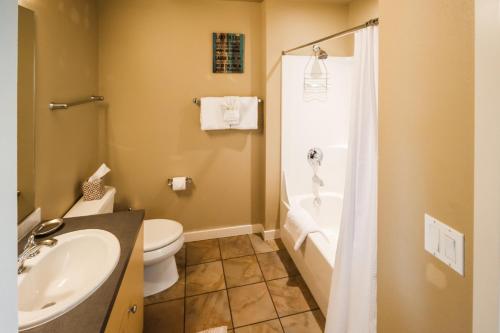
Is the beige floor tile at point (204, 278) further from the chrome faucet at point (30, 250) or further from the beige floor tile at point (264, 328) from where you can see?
the chrome faucet at point (30, 250)

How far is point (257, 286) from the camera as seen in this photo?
2.10 m

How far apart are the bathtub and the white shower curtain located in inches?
11.7

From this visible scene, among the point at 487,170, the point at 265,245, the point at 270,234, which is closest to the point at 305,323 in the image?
the point at 265,245

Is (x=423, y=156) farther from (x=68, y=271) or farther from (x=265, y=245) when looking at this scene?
(x=265, y=245)

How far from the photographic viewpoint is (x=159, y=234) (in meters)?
2.05

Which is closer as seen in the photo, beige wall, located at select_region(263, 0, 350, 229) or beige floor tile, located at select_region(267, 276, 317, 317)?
beige floor tile, located at select_region(267, 276, 317, 317)

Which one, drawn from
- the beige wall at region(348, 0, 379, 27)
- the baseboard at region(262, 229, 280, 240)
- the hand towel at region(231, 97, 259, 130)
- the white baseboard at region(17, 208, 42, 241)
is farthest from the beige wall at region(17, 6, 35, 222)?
the beige wall at region(348, 0, 379, 27)

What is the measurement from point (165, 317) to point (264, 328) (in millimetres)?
672

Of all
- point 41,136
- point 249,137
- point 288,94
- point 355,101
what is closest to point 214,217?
point 249,137

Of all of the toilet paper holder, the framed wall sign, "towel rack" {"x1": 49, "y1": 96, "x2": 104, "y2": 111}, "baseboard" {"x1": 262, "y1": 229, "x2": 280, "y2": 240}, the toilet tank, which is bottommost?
"baseboard" {"x1": 262, "y1": 229, "x2": 280, "y2": 240}

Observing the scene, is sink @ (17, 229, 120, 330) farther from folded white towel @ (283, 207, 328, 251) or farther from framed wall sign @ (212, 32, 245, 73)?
framed wall sign @ (212, 32, 245, 73)

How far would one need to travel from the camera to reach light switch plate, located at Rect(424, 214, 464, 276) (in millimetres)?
670

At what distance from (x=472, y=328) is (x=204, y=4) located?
2.83 meters

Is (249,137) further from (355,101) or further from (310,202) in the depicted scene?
(355,101)
